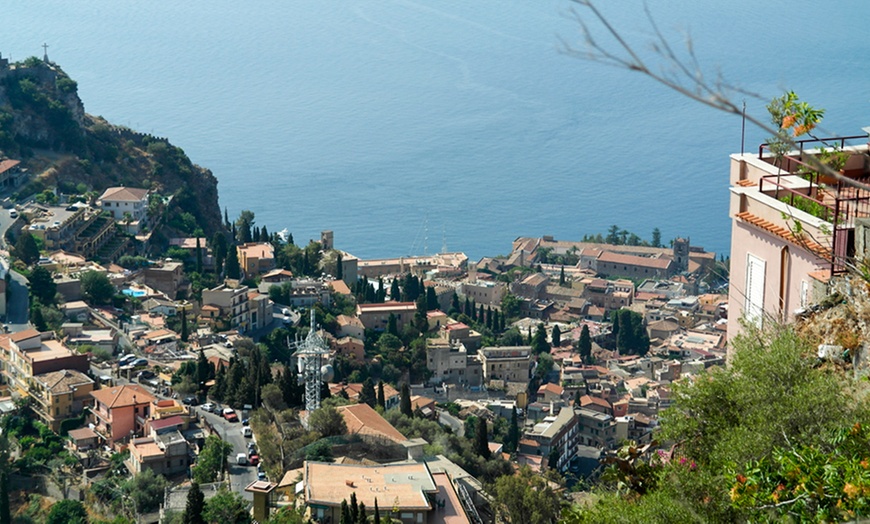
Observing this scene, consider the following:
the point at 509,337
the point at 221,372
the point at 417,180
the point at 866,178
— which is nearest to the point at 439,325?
the point at 509,337

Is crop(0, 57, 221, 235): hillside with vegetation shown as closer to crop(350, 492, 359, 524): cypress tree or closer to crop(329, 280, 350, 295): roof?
crop(329, 280, 350, 295): roof

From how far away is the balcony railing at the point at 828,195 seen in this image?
415cm

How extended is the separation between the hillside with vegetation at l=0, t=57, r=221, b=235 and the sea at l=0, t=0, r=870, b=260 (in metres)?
18.1

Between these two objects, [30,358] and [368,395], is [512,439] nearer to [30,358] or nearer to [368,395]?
[368,395]

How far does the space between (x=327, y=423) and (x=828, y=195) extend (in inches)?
582

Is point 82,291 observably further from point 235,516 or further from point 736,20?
point 736,20

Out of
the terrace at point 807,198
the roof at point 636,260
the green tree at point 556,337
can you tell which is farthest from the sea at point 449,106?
the terrace at point 807,198

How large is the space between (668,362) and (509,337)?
511cm

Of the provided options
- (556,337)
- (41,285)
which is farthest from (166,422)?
(556,337)

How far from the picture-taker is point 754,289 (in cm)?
472

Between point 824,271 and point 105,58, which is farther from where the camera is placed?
point 105,58

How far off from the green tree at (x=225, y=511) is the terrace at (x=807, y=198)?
11.5m

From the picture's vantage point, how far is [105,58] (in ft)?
293

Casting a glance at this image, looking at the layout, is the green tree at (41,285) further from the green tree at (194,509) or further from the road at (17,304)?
the green tree at (194,509)
